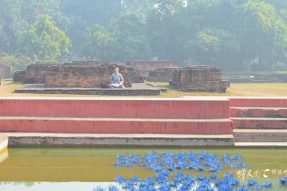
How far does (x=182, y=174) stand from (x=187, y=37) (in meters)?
30.0

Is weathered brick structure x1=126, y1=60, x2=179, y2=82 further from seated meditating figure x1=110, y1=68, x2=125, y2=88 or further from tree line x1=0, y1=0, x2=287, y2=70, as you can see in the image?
tree line x1=0, y1=0, x2=287, y2=70

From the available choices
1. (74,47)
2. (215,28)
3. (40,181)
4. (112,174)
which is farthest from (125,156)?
(74,47)

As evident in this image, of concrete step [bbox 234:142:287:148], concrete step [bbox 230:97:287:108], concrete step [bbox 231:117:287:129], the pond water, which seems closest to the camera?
the pond water

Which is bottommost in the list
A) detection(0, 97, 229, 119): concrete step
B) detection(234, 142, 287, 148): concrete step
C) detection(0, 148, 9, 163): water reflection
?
detection(0, 148, 9, 163): water reflection

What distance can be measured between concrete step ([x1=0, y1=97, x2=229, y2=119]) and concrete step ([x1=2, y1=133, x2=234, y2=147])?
70 centimetres

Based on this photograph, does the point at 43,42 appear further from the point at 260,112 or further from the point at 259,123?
the point at 259,123

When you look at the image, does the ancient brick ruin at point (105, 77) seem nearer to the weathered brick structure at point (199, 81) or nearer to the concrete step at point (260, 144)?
the weathered brick structure at point (199, 81)

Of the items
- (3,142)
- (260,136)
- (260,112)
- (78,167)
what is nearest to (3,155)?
(3,142)

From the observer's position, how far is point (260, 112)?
11375 millimetres

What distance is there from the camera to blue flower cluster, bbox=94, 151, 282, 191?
695 cm

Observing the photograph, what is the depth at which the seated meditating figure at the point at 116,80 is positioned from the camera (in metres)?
13.0

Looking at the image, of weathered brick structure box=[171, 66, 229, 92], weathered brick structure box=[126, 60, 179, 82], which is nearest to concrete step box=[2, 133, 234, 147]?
weathered brick structure box=[171, 66, 229, 92]

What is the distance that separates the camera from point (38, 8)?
4841 centimetres

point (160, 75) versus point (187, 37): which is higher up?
point (187, 37)
